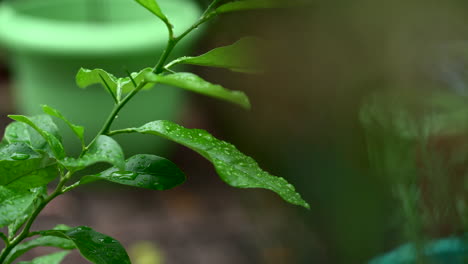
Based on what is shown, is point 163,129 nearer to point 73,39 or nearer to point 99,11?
point 73,39

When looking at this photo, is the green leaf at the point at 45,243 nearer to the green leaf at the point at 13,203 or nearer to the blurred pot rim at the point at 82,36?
the green leaf at the point at 13,203

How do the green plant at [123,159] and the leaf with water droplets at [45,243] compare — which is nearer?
the green plant at [123,159]

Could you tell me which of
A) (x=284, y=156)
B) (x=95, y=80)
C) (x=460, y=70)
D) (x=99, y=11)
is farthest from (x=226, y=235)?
(x=95, y=80)

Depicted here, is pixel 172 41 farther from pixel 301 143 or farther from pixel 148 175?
pixel 301 143

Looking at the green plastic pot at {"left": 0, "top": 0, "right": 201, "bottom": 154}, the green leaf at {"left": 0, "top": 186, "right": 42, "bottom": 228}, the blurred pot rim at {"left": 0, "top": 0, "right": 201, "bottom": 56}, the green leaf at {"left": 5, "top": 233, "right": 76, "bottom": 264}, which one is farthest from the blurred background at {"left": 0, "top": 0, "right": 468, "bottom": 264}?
the green leaf at {"left": 0, "top": 186, "right": 42, "bottom": 228}

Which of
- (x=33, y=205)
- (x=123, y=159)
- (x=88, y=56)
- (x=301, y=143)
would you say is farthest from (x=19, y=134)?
(x=88, y=56)

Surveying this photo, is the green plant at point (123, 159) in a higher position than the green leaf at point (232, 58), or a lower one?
lower

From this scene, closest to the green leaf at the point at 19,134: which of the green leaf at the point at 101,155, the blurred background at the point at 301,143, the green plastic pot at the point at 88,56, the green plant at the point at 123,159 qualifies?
the green plant at the point at 123,159

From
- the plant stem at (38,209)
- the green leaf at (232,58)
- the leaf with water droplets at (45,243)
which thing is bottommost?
the leaf with water droplets at (45,243)
